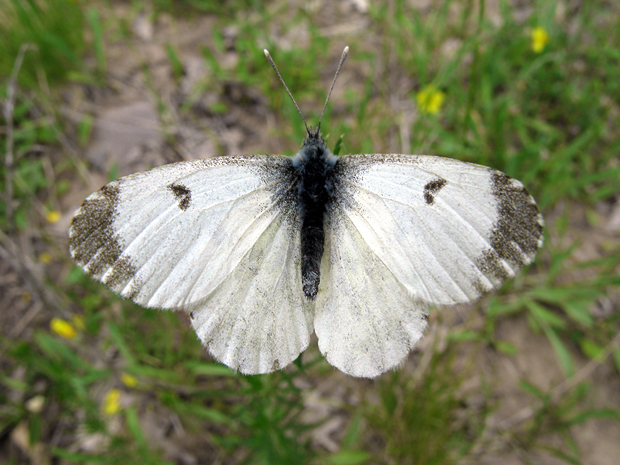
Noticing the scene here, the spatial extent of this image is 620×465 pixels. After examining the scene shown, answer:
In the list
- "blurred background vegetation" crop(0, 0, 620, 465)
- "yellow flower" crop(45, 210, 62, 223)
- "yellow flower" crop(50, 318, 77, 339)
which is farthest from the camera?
"yellow flower" crop(45, 210, 62, 223)

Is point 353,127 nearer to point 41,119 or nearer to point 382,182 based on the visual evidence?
point 382,182

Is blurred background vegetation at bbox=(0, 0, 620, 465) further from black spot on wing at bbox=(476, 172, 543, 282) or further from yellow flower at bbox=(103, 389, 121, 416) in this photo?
black spot on wing at bbox=(476, 172, 543, 282)

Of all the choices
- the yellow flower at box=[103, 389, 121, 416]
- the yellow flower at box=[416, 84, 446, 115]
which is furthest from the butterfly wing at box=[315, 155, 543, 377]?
the yellow flower at box=[103, 389, 121, 416]

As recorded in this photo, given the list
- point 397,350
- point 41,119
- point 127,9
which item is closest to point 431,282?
point 397,350

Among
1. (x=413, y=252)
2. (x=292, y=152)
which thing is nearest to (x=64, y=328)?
(x=292, y=152)

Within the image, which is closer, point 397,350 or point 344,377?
point 397,350

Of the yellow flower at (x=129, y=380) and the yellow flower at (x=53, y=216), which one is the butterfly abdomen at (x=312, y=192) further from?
the yellow flower at (x=53, y=216)
